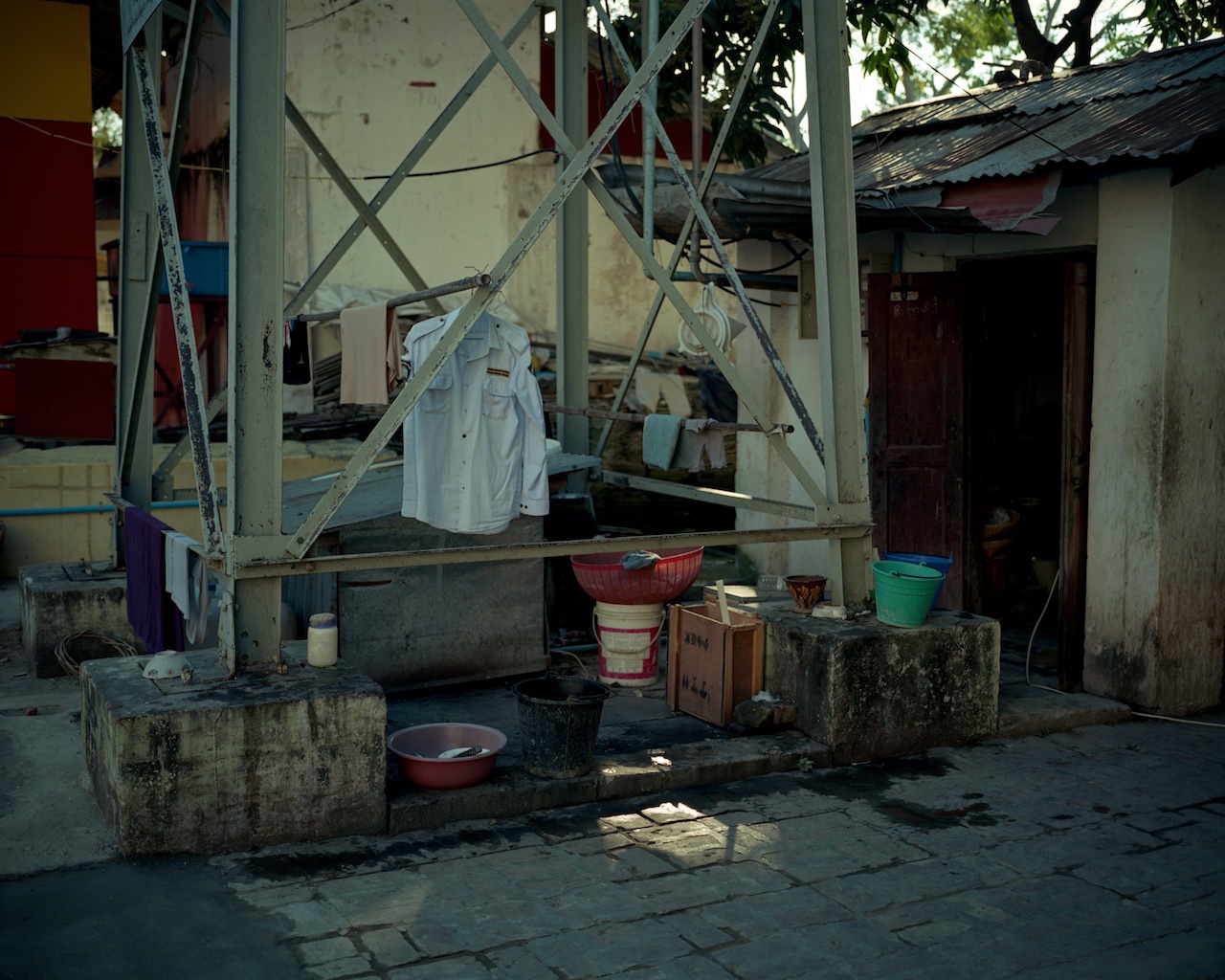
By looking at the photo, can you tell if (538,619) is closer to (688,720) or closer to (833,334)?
(688,720)

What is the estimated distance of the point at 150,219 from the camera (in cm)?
809

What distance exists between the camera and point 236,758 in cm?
527

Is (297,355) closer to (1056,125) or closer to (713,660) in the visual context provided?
(713,660)

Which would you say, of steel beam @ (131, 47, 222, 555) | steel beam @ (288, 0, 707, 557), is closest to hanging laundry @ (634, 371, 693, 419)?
steel beam @ (288, 0, 707, 557)

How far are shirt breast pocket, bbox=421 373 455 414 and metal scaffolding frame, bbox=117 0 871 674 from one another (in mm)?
181

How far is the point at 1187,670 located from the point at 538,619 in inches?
164

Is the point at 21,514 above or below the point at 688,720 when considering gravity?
above

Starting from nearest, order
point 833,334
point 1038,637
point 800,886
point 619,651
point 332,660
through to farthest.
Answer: point 800,886
point 332,660
point 833,334
point 619,651
point 1038,637

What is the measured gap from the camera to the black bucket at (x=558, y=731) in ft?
19.6

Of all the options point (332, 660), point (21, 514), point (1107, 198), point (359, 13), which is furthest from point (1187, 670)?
point (359, 13)

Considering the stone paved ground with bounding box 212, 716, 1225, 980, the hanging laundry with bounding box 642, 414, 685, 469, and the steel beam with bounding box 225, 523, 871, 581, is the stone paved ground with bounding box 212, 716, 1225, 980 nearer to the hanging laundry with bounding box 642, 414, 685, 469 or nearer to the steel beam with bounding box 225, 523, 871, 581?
the steel beam with bounding box 225, 523, 871, 581


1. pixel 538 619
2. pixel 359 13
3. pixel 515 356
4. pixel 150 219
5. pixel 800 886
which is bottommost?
pixel 800 886

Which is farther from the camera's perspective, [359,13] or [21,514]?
[359,13]

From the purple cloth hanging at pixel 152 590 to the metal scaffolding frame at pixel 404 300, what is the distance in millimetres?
664
